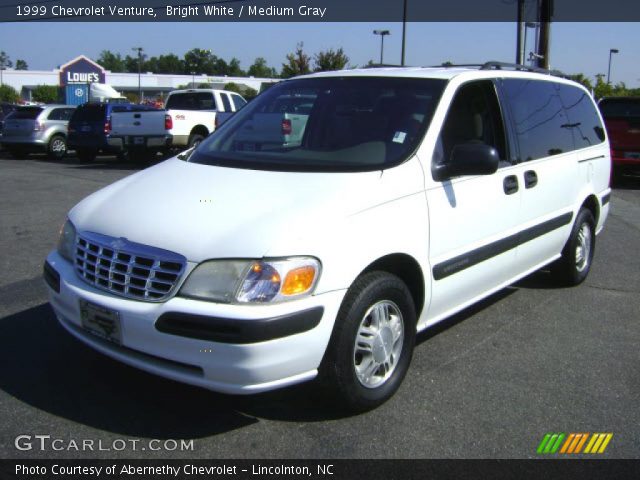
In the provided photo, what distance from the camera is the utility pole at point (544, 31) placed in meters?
16.8

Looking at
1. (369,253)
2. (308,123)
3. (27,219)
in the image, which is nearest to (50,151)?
(27,219)

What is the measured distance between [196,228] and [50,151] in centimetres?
1760

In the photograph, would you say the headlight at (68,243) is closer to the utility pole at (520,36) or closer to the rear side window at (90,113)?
the rear side window at (90,113)

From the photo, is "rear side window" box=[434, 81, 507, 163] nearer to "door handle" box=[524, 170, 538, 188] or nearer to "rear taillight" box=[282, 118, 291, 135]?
"door handle" box=[524, 170, 538, 188]

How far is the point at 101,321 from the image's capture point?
3.22 m

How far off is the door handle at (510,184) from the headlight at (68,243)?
8.87ft

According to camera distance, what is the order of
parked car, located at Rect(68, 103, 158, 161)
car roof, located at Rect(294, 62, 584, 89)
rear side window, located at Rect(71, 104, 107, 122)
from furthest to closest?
1. rear side window, located at Rect(71, 104, 107, 122)
2. parked car, located at Rect(68, 103, 158, 161)
3. car roof, located at Rect(294, 62, 584, 89)

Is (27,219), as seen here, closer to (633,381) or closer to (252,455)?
(252,455)

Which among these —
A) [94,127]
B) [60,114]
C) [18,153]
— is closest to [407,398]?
[94,127]

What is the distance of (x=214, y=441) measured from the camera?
3158mm

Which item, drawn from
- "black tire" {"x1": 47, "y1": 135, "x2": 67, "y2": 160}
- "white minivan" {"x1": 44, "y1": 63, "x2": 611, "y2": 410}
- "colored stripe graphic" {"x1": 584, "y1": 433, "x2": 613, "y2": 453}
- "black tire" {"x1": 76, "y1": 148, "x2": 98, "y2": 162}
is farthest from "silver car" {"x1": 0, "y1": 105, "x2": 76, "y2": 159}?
"colored stripe graphic" {"x1": 584, "y1": 433, "x2": 613, "y2": 453}

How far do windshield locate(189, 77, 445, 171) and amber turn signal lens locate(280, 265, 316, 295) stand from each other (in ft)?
2.76

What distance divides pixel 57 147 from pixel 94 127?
8.23ft

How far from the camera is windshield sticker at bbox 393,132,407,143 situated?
12.6 feet
